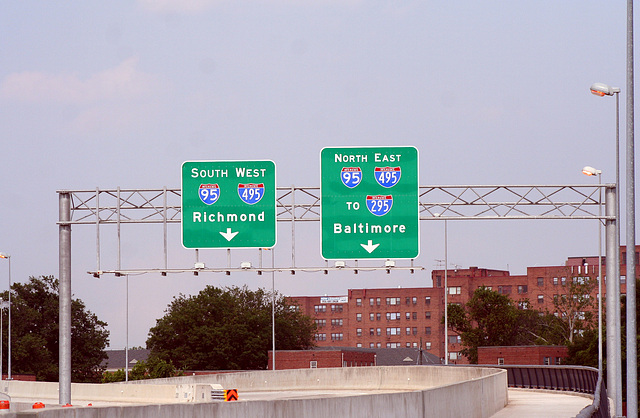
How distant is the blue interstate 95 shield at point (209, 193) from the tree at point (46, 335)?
256ft

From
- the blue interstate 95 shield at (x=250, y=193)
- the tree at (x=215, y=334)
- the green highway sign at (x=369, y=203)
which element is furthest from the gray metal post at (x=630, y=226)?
the tree at (x=215, y=334)

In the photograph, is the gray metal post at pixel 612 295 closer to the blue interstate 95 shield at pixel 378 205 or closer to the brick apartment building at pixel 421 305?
the blue interstate 95 shield at pixel 378 205

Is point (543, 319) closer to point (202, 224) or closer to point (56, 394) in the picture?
point (56, 394)

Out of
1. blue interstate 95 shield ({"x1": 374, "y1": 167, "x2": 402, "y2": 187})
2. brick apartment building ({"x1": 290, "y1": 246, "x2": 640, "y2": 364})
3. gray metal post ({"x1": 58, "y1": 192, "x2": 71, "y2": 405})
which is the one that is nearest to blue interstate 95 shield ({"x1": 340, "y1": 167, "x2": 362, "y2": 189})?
blue interstate 95 shield ({"x1": 374, "y1": 167, "x2": 402, "y2": 187})

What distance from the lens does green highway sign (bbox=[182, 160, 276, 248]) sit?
104 ft

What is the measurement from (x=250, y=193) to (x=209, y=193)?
1.20 meters

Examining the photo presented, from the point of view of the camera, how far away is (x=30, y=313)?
109250mm

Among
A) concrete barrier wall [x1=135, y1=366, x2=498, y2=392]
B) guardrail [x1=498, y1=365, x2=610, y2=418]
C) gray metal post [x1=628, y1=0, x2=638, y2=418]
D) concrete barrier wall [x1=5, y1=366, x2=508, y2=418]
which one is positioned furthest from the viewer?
concrete barrier wall [x1=135, y1=366, x2=498, y2=392]

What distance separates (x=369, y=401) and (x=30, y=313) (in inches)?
3769

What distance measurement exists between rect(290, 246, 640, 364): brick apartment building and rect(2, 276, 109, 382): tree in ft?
261

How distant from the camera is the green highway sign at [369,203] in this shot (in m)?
31.5

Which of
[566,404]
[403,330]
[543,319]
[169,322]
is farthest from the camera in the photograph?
[403,330]

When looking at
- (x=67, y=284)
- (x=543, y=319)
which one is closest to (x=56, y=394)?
(x=67, y=284)

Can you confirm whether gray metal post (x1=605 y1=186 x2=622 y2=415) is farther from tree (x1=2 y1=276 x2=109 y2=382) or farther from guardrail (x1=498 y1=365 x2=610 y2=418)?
tree (x1=2 y1=276 x2=109 y2=382)
